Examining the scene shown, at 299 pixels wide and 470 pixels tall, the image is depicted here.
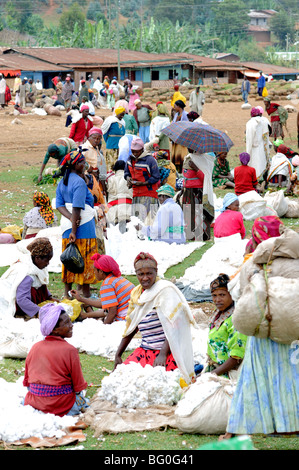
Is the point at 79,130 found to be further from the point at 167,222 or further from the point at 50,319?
the point at 50,319

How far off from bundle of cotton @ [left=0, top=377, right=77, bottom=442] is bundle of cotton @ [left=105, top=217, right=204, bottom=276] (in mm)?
4559

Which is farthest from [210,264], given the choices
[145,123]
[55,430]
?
[145,123]

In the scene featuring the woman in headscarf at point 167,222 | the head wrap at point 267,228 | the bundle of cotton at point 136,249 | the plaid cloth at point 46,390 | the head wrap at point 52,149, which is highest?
the head wrap at point 267,228

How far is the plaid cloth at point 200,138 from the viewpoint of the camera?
1052 cm

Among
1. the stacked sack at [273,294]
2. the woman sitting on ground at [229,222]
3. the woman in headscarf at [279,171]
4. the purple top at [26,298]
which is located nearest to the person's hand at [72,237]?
the purple top at [26,298]

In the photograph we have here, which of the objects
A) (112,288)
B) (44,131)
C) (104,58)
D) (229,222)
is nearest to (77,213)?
(112,288)

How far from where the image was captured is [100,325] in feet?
22.7

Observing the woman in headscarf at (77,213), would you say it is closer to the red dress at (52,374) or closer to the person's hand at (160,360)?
the person's hand at (160,360)

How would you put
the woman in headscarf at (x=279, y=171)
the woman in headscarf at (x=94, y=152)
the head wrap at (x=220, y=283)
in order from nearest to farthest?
the head wrap at (x=220, y=283) → the woman in headscarf at (x=94, y=152) → the woman in headscarf at (x=279, y=171)

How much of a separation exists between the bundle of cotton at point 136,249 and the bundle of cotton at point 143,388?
13.5ft

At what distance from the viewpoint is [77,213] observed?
773 centimetres

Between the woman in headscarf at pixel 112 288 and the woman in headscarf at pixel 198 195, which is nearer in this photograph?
the woman in headscarf at pixel 112 288
